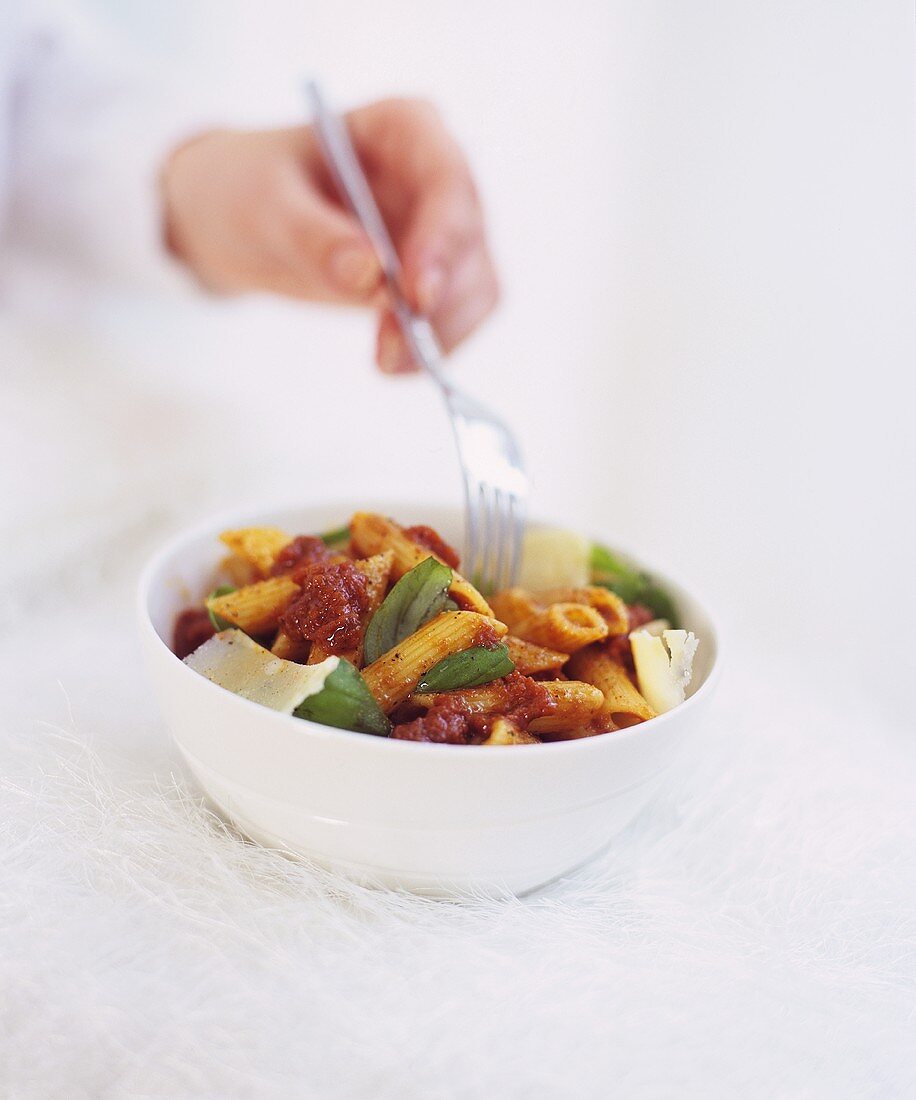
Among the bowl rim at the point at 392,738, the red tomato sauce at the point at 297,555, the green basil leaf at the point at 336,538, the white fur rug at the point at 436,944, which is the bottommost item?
the white fur rug at the point at 436,944

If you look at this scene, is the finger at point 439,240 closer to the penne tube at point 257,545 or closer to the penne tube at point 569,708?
the penne tube at point 257,545

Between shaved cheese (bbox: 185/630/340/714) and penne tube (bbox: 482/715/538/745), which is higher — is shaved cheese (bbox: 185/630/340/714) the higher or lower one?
the higher one

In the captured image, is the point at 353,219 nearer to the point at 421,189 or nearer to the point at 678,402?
the point at 421,189

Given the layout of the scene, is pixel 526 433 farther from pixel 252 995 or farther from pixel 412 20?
pixel 252 995

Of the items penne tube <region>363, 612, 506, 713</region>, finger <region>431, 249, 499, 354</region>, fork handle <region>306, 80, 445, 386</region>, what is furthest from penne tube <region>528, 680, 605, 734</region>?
finger <region>431, 249, 499, 354</region>

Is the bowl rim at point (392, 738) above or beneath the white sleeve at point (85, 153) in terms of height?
beneath

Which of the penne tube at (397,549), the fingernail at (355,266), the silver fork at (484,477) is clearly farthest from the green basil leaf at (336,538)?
the fingernail at (355,266)

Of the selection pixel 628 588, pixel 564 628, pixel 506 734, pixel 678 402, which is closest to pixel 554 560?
pixel 628 588

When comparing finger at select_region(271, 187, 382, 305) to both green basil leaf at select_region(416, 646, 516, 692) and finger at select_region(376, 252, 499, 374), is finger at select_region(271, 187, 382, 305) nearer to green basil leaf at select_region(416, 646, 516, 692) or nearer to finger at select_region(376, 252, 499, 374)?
finger at select_region(376, 252, 499, 374)
